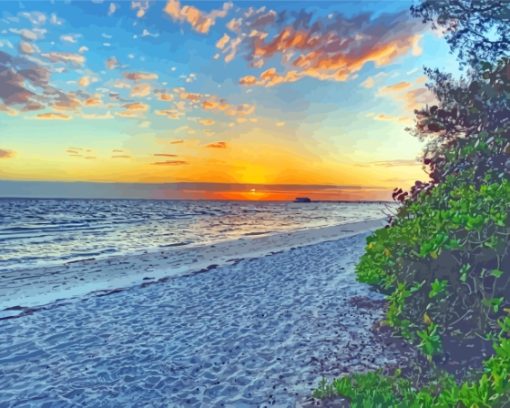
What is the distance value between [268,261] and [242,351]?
9366 mm

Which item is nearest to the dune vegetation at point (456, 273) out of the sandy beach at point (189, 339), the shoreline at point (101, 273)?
the sandy beach at point (189, 339)

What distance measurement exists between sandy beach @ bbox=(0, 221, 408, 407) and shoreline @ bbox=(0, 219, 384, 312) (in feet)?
0.49

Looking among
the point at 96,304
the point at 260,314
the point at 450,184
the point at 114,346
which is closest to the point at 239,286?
the point at 260,314

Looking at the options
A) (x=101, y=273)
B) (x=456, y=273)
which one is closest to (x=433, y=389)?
(x=456, y=273)

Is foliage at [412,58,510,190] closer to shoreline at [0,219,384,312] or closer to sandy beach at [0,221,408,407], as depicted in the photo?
sandy beach at [0,221,408,407]

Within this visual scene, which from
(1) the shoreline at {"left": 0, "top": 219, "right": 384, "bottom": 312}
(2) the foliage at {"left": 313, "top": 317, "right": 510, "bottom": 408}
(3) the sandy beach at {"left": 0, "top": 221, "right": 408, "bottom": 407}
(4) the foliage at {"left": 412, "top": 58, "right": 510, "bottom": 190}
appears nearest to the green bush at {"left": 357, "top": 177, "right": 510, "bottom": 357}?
(2) the foliage at {"left": 313, "top": 317, "right": 510, "bottom": 408}

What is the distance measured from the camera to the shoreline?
11734 millimetres

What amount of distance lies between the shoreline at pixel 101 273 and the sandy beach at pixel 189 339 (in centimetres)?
15

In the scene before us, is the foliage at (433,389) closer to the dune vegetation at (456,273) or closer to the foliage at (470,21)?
the dune vegetation at (456,273)

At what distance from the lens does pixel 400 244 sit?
5.18 m

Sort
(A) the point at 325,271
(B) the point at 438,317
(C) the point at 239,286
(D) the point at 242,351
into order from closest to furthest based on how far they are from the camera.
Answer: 1. (B) the point at 438,317
2. (D) the point at 242,351
3. (C) the point at 239,286
4. (A) the point at 325,271

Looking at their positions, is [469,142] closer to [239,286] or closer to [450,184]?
[450,184]

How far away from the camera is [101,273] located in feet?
50.4

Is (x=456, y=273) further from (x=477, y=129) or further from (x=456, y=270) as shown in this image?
(x=477, y=129)
